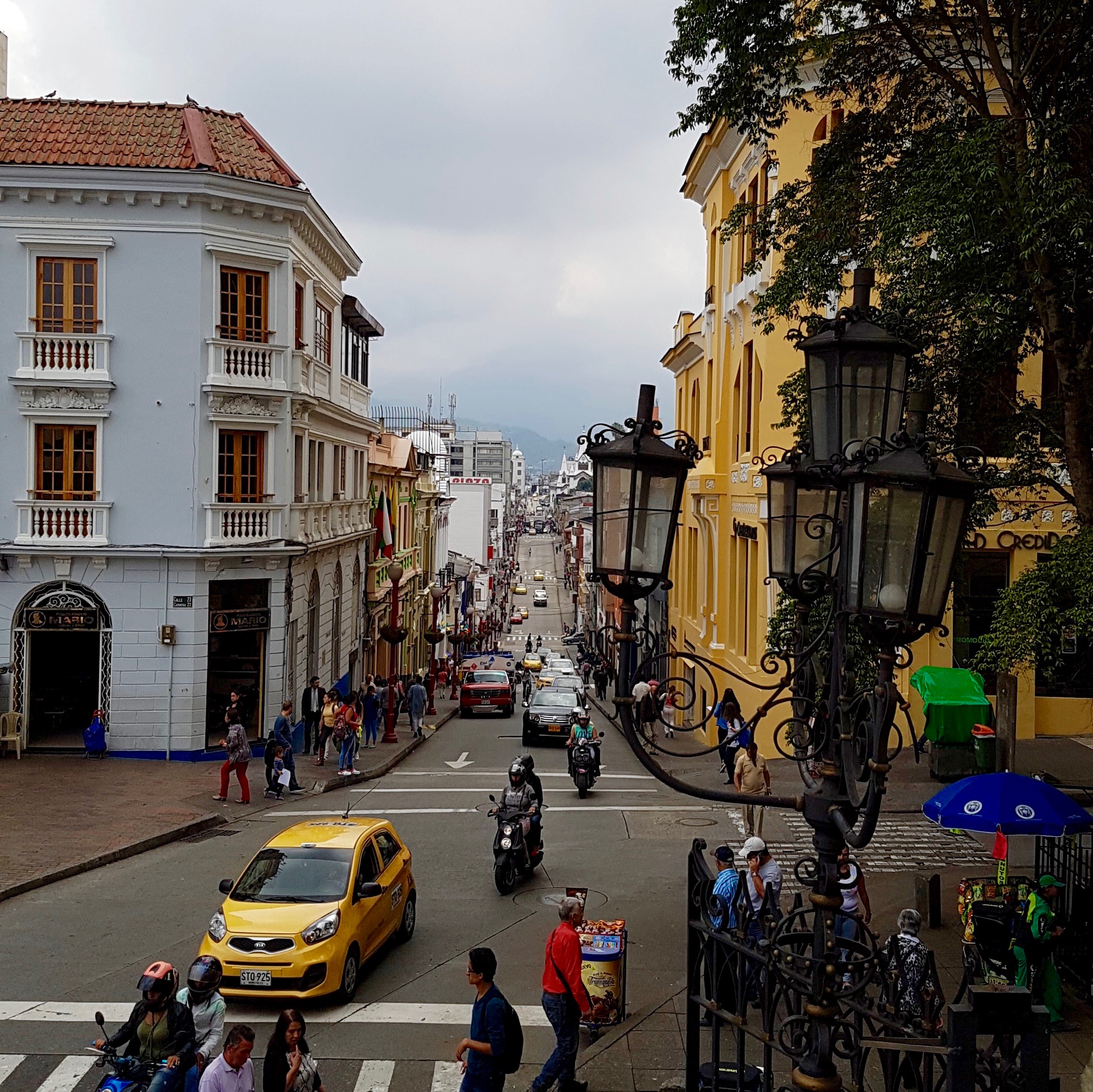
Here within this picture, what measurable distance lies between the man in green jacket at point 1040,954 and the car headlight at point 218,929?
272 inches

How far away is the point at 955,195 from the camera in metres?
11.6

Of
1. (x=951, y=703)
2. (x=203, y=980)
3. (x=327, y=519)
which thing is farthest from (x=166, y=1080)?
(x=327, y=519)

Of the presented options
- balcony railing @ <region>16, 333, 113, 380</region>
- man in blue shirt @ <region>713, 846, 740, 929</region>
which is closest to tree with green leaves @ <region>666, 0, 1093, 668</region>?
man in blue shirt @ <region>713, 846, 740, 929</region>

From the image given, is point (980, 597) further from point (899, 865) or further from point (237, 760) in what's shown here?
point (237, 760)

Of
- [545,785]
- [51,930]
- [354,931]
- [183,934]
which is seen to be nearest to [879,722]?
[354,931]

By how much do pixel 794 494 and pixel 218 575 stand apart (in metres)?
19.6

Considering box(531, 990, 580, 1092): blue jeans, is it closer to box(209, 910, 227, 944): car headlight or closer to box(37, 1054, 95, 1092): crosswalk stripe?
box(209, 910, 227, 944): car headlight

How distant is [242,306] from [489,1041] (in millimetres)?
20523

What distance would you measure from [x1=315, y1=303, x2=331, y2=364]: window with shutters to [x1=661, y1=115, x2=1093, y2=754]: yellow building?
10.4 m

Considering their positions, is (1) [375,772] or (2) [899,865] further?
(1) [375,772]

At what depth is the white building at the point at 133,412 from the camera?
24234mm

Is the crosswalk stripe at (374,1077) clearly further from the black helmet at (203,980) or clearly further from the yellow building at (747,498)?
the yellow building at (747,498)

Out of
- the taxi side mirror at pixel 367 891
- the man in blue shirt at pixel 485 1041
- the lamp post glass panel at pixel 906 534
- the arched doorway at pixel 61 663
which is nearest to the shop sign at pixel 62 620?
the arched doorway at pixel 61 663

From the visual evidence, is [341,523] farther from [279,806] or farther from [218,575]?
[279,806]
